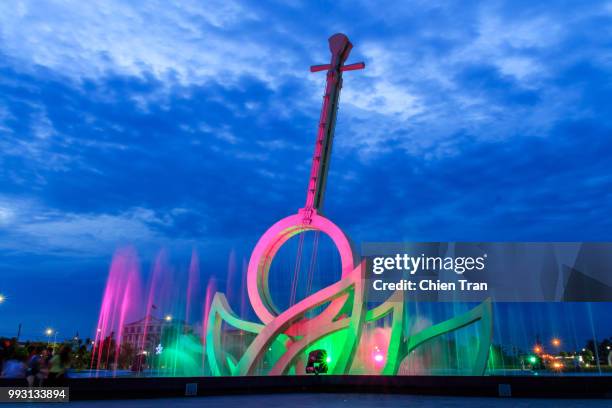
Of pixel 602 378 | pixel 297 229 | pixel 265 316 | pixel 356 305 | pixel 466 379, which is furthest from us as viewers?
pixel 297 229

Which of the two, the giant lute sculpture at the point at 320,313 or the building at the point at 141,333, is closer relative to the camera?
the giant lute sculpture at the point at 320,313

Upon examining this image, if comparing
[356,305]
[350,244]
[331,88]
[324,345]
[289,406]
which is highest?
[331,88]

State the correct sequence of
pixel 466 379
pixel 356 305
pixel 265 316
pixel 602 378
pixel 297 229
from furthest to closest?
pixel 297 229, pixel 265 316, pixel 356 305, pixel 466 379, pixel 602 378

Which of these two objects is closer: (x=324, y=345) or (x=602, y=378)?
(x=602, y=378)

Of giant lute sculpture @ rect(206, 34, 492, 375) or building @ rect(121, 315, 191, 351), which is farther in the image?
building @ rect(121, 315, 191, 351)

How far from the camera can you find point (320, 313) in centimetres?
1769

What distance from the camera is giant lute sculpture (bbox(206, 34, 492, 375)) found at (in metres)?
16.5

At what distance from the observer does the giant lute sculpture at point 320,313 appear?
1652cm

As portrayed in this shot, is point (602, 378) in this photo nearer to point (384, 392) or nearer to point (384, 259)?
point (384, 392)

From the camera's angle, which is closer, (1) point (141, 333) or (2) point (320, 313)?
(2) point (320, 313)

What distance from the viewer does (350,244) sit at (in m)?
17.9

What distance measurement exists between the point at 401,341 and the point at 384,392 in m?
5.23

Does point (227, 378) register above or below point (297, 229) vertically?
below

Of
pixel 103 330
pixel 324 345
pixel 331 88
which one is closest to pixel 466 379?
pixel 324 345
